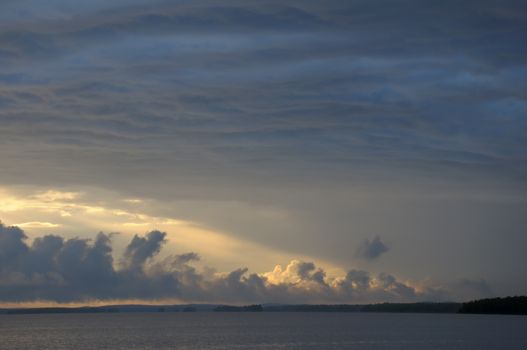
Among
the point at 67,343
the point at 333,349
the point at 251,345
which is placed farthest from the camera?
the point at 67,343

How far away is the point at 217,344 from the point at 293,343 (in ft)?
53.9

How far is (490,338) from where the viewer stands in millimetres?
189000

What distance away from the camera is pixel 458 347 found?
156m

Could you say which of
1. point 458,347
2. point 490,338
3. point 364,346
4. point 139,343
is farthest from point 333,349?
point 490,338

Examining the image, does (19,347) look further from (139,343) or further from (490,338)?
(490,338)

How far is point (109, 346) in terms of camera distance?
159250mm

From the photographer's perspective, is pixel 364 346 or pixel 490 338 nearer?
pixel 364 346

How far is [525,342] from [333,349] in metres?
48.2

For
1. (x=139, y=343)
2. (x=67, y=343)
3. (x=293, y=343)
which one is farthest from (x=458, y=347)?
(x=67, y=343)

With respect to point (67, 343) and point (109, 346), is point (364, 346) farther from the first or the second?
point (67, 343)

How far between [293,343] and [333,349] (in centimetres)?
1905

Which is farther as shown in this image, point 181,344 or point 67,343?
point 67,343

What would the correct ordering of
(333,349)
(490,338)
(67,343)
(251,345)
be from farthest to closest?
(490,338)
(67,343)
(251,345)
(333,349)

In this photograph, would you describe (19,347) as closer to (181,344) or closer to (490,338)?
(181,344)
